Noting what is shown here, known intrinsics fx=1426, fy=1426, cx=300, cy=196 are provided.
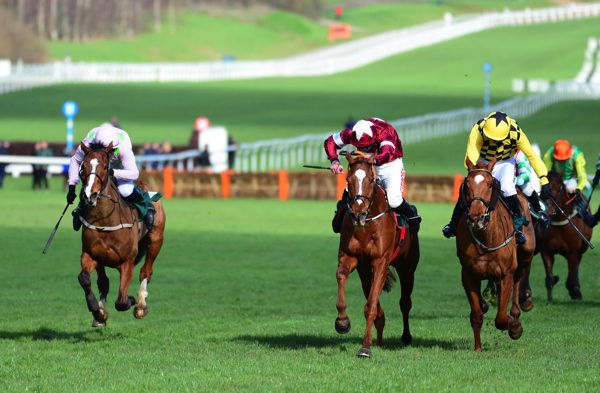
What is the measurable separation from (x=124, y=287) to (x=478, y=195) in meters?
3.67

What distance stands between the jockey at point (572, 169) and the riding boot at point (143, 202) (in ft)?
17.5

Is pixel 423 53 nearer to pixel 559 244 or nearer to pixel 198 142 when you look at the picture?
pixel 198 142

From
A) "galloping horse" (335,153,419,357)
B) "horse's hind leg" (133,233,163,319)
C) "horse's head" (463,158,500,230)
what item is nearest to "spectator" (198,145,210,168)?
"horse's hind leg" (133,233,163,319)

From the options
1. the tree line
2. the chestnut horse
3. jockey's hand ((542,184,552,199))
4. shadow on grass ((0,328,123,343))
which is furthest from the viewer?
the tree line

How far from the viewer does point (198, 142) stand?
41.8 m

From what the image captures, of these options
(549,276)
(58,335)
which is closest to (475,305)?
(58,335)

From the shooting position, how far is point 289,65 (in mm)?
89250

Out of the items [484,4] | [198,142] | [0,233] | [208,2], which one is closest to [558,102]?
[198,142]

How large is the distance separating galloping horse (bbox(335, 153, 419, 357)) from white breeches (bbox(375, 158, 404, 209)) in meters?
0.20

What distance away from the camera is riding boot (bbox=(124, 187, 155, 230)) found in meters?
14.3

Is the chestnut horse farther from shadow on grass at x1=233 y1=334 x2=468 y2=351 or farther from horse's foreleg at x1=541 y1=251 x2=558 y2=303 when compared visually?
horse's foreleg at x1=541 y1=251 x2=558 y2=303

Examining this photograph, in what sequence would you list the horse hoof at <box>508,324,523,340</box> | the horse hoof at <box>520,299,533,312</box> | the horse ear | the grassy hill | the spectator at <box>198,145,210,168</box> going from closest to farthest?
the horse ear, the horse hoof at <box>508,324,523,340</box>, the horse hoof at <box>520,299,533,312</box>, the spectator at <box>198,145,210,168</box>, the grassy hill

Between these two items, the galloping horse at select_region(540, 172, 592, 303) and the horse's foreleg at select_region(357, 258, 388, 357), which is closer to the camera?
the horse's foreleg at select_region(357, 258, 388, 357)

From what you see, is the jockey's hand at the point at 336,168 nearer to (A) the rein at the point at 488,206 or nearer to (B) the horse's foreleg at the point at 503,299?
(A) the rein at the point at 488,206
